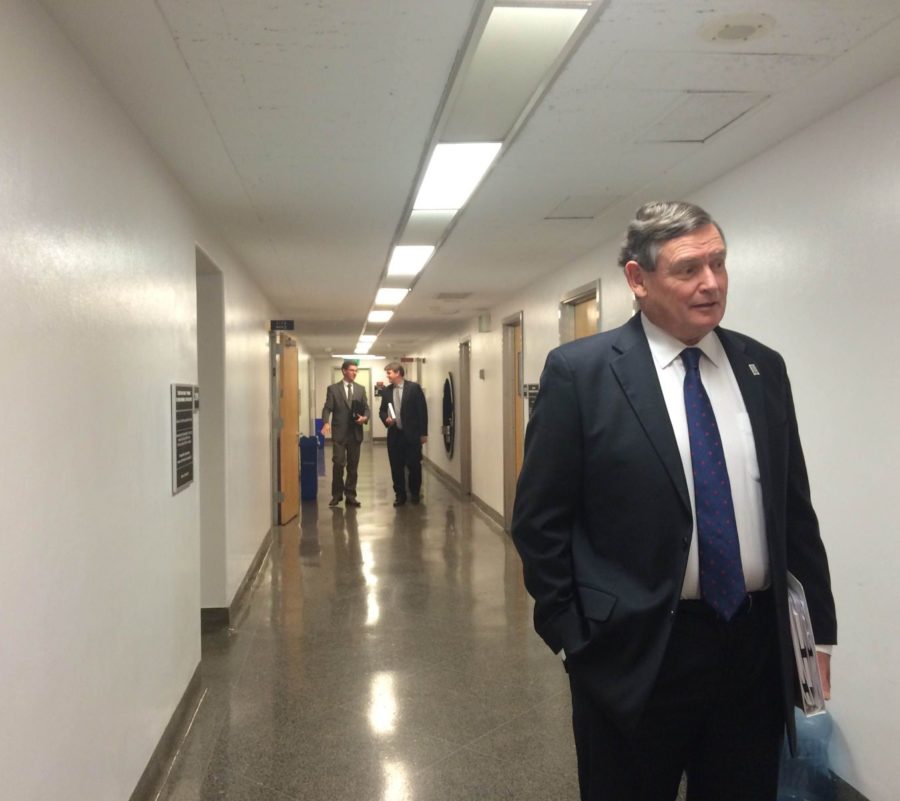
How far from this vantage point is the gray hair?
138 centimetres

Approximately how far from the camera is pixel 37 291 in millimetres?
1561

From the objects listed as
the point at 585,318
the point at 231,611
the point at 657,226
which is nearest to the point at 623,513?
the point at 657,226

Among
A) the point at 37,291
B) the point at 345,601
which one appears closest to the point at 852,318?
the point at 37,291

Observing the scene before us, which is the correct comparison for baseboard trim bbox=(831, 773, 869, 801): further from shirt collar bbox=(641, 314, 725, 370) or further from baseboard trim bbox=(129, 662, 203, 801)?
baseboard trim bbox=(129, 662, 203, 801)

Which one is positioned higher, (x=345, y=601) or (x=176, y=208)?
(x=176, y=208)

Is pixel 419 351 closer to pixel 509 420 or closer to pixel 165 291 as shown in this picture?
pixel 509 420

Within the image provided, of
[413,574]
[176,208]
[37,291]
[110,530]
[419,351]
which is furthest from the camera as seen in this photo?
[419,351]

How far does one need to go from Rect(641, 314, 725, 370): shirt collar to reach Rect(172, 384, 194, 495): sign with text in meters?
2.01

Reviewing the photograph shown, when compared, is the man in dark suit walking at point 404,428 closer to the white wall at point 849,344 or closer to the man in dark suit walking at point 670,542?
the white wall at point 849,344

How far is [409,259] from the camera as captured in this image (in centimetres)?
489

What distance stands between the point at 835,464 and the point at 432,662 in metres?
2.12

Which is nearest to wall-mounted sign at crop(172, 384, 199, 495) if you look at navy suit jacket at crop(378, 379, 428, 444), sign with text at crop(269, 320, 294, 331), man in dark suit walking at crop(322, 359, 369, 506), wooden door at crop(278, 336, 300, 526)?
sign with text at crop(269, 320, 294, 331)

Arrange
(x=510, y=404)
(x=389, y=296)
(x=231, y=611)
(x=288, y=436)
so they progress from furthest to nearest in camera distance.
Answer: (x=288, y=436) < (x=510, y=404) < (x=389, y=296) < (x=231, y=611)

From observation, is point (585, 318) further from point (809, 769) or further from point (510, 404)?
point (809, 769)
